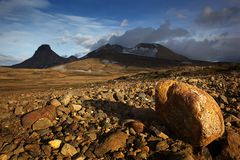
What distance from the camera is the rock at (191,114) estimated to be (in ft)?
26.5

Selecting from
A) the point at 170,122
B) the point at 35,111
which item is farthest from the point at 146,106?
the point at 35,111

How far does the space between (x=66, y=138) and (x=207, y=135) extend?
4049mm

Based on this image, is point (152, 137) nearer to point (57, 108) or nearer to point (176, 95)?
point (176, 95)

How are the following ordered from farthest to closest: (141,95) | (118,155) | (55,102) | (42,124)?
1. (141,95)
2. (55,102)
3. (42,124)
4. (118,155)

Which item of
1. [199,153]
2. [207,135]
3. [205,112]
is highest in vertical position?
[205,112]

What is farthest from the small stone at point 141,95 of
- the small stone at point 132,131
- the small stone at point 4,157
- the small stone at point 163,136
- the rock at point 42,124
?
the small stone at point 4,157

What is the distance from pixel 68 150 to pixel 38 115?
200 cm

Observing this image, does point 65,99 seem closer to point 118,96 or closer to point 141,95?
point 118,96

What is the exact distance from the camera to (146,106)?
443 inches

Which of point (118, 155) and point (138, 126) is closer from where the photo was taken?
point (118, 155)

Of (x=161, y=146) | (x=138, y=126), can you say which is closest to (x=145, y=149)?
(x=161, y=146)

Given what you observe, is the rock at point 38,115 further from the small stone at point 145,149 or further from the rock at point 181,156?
the rock at point 181,156

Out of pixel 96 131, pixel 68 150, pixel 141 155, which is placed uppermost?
pixel 96 131

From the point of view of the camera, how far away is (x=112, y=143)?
8.27 metres
